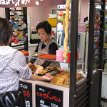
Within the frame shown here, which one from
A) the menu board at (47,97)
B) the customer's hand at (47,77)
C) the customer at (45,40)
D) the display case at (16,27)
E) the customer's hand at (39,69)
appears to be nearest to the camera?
the menu board at (47,97)

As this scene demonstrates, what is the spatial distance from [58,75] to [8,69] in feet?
2.09

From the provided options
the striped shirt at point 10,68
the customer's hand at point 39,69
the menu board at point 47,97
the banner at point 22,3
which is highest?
the banner at point 22,3

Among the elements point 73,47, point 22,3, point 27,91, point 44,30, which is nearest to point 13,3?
point 22,3

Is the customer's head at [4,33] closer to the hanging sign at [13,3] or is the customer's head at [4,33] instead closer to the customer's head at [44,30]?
the hanging sign at [13,3]

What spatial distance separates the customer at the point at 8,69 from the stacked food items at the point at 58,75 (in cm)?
41

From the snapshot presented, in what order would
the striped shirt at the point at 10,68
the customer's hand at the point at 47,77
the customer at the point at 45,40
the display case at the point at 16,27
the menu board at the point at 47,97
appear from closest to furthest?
1. the striped shirt at the point at 10,68
2. the menu board at the point at 47,97
3. the customer's hand at the point at 47,77
4. the customer at the point at 45,40
5. the display case at the point at 16,27

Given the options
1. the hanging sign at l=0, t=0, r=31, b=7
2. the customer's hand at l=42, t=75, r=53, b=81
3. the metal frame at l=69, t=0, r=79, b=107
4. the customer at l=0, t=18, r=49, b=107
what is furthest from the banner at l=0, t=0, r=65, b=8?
the customer's hand at l=42, t=75, r=53, b=81

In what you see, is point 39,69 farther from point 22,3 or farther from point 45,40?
point 22,3

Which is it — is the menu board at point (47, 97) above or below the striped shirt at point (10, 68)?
below

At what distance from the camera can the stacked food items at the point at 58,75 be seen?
2.35 metres

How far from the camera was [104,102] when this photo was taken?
4098 mm

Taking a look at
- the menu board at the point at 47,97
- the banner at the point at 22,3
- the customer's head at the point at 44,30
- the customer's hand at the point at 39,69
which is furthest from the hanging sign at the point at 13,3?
the menu board at the point at 47,97

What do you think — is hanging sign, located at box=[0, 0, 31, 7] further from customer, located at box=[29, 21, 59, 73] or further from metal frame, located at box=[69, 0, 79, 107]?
customer, located at box=[29, 21, 59, 73]

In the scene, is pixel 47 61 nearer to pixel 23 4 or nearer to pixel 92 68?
pixel 92 68
